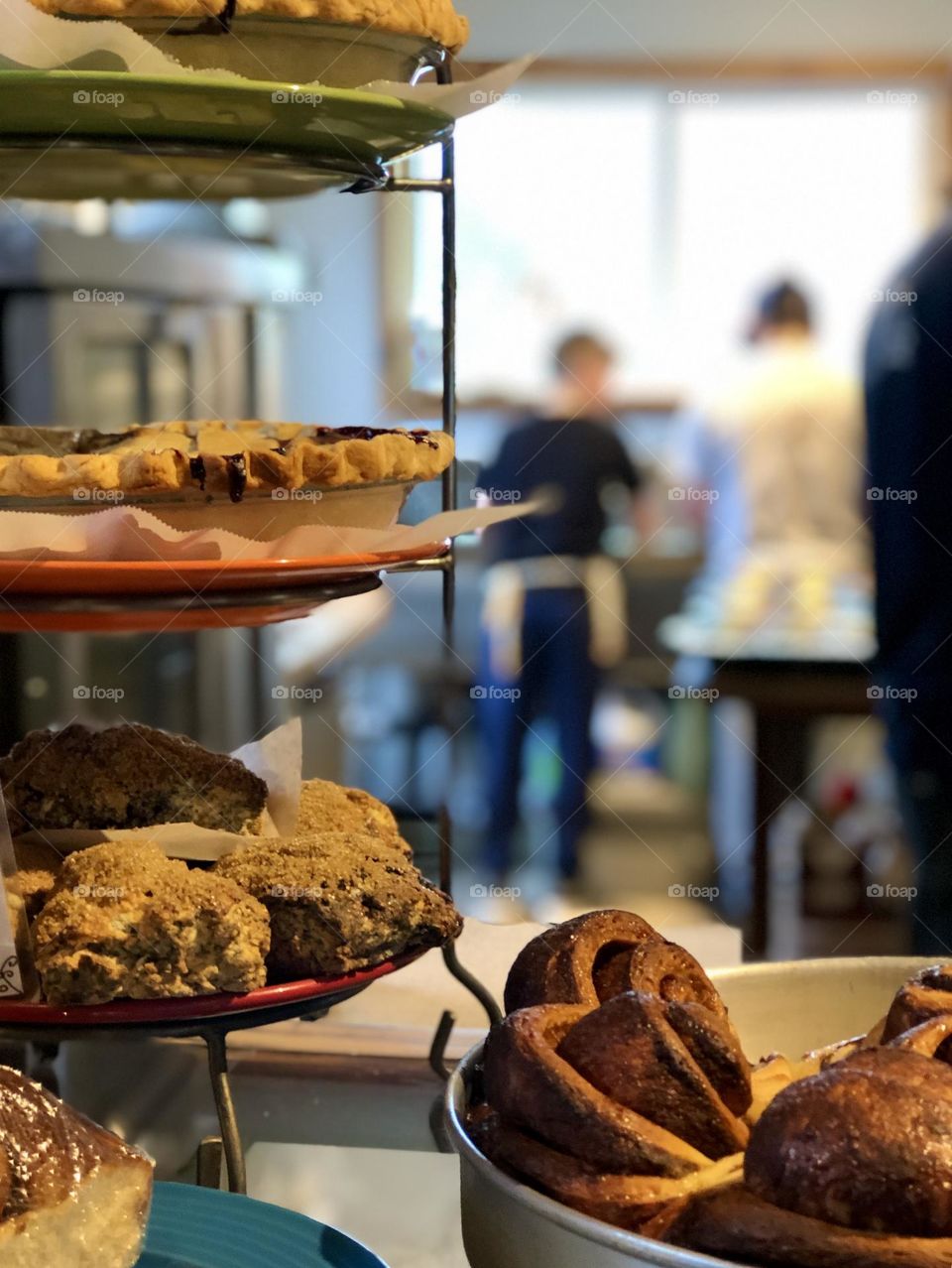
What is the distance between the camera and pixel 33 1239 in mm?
509

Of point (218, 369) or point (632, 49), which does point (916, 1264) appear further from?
point (632, 49)

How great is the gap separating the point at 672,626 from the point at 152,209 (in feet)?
4.59

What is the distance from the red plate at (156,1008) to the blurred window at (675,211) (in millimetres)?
2823

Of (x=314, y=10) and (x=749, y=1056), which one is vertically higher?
Answer: (x=314, y=10)

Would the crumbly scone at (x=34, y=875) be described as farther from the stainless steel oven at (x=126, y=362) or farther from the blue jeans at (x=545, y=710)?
the blue jeans at (x=545, y=710)

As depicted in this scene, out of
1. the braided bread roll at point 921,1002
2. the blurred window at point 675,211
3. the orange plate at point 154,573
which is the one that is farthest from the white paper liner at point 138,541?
the blurred window at point 675,211

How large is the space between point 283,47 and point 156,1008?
1.65 feet

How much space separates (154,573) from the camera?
69 cm

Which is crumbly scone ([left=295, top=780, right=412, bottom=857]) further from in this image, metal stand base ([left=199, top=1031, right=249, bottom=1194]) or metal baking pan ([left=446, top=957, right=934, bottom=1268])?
metal baking pan ([left=446, top=957, right=934, bottom=1268])

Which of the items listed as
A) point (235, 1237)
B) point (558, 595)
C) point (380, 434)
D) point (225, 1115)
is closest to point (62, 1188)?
point (235, 1237)

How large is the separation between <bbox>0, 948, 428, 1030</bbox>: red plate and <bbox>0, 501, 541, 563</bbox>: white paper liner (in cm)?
22

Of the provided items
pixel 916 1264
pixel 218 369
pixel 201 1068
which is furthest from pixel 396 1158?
pixel 218 369

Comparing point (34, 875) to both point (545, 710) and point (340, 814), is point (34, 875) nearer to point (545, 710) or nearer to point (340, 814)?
point (340, 814)

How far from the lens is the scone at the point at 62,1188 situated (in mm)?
509
